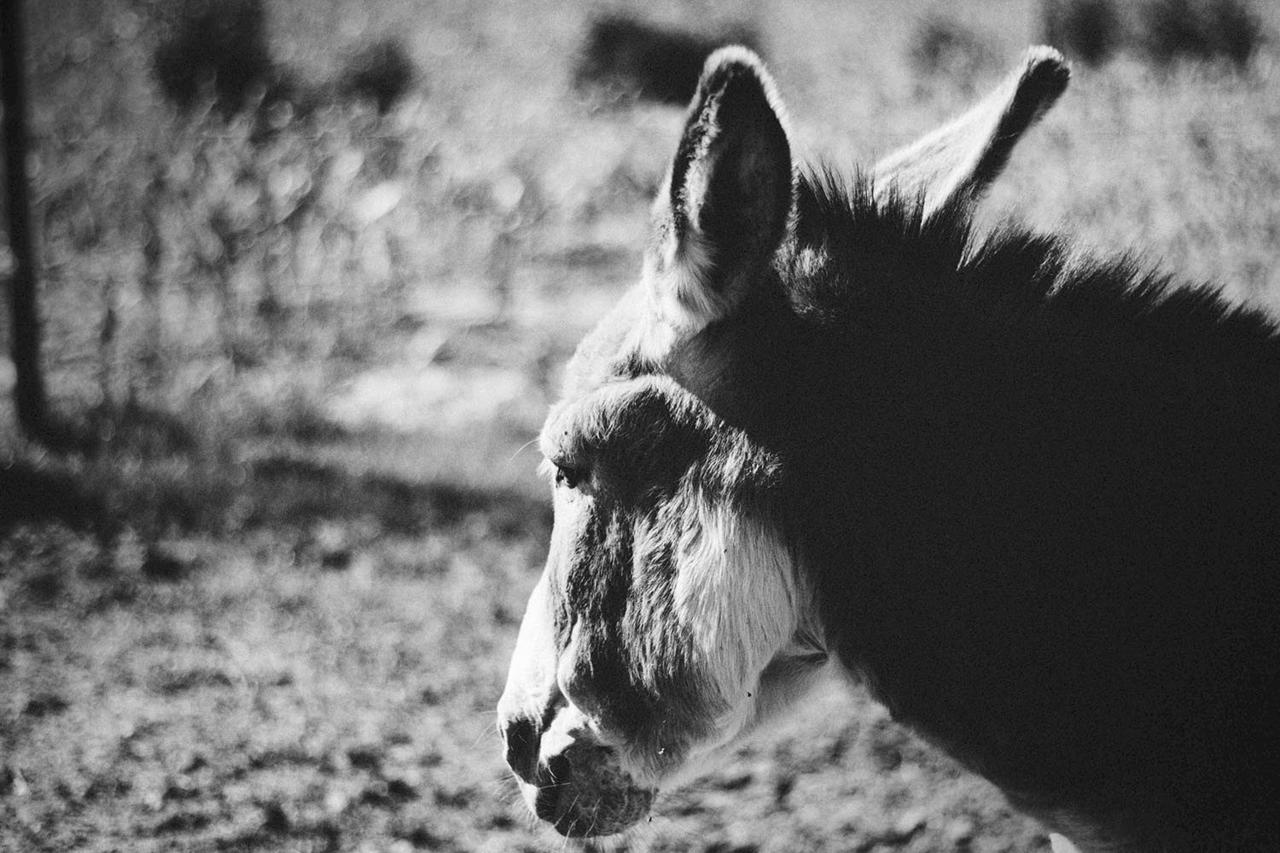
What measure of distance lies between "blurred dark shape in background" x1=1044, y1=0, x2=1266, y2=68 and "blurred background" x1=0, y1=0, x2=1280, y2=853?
48 millimetres

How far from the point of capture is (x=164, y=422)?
6543mm

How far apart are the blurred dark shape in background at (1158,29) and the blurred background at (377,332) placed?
5 cm

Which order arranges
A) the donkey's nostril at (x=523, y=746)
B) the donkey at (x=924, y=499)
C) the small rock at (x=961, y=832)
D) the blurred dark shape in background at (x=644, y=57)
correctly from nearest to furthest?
the donkey at (x=924, y=499)
the donkey's nostril at (x=523, y=746)
the small rock at (x=961, y=832)
the blurred dark shape in background at (x=644, y=57)

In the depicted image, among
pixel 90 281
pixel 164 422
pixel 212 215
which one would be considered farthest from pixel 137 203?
pixel 164 422

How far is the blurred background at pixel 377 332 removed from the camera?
145 inches

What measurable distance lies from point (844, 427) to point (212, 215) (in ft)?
23.7

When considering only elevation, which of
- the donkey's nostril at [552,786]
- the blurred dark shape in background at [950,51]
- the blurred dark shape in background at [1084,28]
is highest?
the blurred dark shape in background at [1084,28]

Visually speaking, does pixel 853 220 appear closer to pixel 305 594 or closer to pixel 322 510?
pixel 305 594

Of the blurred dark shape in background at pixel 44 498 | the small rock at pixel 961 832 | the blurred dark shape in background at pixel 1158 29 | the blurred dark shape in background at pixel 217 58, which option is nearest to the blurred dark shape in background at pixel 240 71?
the blurred dark shape in background at pixel 217 58

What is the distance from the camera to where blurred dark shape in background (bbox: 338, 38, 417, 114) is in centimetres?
1259

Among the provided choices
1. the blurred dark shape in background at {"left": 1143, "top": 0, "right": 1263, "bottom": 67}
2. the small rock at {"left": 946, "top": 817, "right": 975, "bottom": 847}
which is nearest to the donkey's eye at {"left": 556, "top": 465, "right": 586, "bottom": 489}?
the small rock at {"left": 946, "top": 817, "right": 975, "bottom": 847}

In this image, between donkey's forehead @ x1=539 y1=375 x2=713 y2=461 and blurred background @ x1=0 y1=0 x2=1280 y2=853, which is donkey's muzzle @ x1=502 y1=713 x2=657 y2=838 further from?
blurred background @ x1=0 y1=0 x2=1280 y2=853

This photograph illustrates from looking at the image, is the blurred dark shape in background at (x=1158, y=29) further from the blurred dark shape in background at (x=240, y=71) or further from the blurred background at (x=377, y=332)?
the blurred dark shape in background at (x=240, y=71)

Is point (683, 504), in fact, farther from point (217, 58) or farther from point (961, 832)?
point (217, 58)
